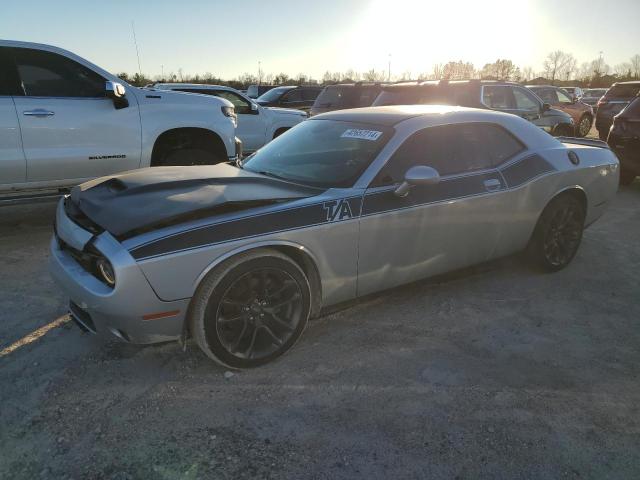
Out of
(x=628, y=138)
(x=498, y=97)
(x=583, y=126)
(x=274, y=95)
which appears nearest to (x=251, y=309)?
(x=628, y=138)

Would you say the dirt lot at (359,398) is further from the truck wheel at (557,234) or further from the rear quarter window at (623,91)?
the rear quarter window at (623,91)

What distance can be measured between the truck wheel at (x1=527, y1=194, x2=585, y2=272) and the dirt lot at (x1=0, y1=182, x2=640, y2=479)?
549mm

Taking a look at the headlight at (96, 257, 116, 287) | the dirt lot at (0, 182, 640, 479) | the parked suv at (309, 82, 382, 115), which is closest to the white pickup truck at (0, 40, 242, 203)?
the dirt lot at (0, 182, 640, 479)

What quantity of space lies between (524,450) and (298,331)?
1.39m

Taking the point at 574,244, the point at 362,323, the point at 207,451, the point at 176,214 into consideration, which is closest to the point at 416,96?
the point at 574,244

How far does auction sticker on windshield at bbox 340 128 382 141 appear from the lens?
3.54m

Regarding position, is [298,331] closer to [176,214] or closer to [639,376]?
[176,214]

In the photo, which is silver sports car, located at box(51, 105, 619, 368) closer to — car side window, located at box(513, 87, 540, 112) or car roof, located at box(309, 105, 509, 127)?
car roof, located at box(309, 105, 509, 127)

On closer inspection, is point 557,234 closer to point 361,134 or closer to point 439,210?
point 439,210

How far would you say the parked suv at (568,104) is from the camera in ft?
48.9

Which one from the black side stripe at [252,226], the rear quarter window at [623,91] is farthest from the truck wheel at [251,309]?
the rear quarter window at [623,91]

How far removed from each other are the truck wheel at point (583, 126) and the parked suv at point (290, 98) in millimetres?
8537

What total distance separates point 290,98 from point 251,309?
13.6 metres

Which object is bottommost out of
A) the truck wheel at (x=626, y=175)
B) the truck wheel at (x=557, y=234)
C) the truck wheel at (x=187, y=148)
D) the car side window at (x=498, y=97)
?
the truck wheel at (x=626, y=175)
